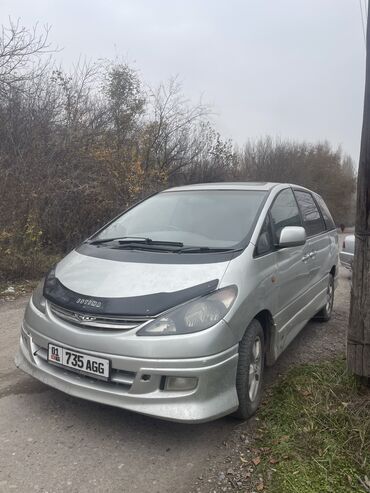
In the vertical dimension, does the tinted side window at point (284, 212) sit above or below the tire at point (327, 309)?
above

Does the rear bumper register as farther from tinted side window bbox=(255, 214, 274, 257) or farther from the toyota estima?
tinted side window bbox=(255, 214, 274, 257)

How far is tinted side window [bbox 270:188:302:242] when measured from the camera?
3830mm

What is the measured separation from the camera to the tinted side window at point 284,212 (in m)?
3.83

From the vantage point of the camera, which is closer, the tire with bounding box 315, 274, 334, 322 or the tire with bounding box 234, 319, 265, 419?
the tire with bounding box 234, 319, 265, 419

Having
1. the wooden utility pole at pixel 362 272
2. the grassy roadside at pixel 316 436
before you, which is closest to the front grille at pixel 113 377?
the grassy roadside at pixel 316 436

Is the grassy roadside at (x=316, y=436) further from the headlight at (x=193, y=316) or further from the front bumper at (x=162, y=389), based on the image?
the headlight at (x=193, y=316)

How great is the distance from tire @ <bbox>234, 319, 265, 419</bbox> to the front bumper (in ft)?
0.50

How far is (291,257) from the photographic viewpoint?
390 cm

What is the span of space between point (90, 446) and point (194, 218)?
204cm

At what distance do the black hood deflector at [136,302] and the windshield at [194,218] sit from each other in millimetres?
681

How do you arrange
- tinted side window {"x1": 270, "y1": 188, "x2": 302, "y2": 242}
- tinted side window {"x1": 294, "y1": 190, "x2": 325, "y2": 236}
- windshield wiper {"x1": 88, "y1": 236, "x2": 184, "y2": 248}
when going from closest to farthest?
windshield wiper {"x1": 88, "y1": 236, "x2": 184, "y2": 248} < tinted side window {"x1": 270, "y1": 188, "x2": 302, "y2": 242} < tinted side window {"x1": 294, "y1": 190, "x2": 325, "y2": 236}

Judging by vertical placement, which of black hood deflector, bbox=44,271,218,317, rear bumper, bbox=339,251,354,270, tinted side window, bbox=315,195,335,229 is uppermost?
tinted side window, bbox=315,195,335,229

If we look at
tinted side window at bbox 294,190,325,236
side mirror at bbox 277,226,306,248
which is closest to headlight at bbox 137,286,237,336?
side mirror at bbox 277,226,306,248

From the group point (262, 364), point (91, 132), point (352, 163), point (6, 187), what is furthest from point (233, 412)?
point (352, 163)
